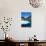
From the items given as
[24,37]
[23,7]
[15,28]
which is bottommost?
[24,37]

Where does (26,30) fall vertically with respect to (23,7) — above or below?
below

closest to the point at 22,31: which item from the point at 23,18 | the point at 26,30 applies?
the point at 26,30

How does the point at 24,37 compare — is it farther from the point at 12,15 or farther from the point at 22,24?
the point at 12,15

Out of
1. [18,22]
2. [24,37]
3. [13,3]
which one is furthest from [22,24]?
[13,3]

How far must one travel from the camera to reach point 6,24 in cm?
516

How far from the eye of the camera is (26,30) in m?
5.25

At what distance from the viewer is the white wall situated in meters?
5.17

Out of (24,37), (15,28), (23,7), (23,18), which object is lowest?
(24,37)

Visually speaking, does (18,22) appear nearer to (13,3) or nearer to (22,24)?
(22,24)

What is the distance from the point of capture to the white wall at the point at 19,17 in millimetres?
5168

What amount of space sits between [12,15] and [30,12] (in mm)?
685

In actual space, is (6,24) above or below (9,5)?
below

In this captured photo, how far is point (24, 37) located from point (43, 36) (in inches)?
28.6

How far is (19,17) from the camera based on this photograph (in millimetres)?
5238
